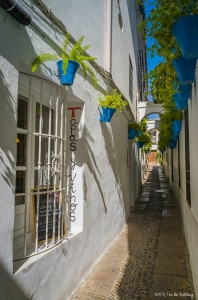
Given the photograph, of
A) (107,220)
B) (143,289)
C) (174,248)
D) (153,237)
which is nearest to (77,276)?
(143,289)

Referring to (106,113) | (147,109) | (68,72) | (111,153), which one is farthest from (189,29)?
(147,109)

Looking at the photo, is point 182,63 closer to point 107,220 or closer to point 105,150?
point 105,150

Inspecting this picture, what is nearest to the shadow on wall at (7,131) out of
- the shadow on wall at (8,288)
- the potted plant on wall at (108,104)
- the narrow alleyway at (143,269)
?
the shadow on wall at (8,288)

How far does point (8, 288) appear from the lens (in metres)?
2.07

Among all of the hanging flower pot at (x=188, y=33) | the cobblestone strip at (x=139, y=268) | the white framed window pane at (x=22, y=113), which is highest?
the hanging flower pot at (x=188, y=33)

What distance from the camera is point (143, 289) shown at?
358cm

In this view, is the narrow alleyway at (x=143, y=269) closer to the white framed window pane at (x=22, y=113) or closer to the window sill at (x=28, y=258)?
the window sill at (x=28, y=258)

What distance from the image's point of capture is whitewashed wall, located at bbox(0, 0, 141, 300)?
2.13m

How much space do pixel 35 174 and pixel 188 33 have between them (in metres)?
2.43

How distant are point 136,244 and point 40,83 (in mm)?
4228

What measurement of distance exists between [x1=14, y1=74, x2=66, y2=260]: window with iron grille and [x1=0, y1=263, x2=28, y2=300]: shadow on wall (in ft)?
1.19

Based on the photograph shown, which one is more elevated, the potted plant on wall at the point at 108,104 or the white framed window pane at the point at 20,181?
the potted plant on wall at the point at 108,104

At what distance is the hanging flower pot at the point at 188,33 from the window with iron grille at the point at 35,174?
160 cm

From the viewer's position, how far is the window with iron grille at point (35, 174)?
2725 mm
